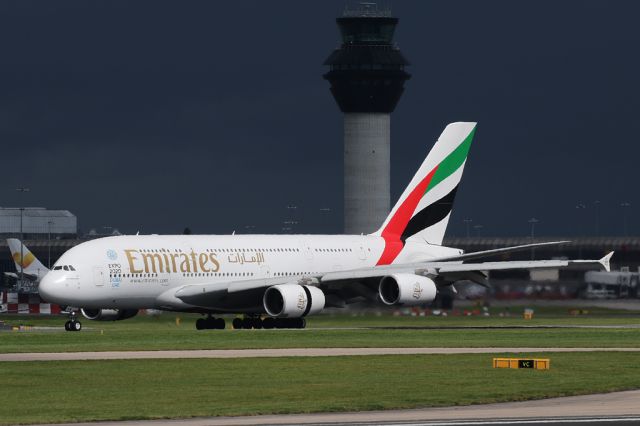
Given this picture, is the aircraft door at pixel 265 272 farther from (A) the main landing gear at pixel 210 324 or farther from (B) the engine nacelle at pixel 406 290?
(B) the engine nacelle at pixel 406 290

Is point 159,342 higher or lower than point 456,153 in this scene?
lower

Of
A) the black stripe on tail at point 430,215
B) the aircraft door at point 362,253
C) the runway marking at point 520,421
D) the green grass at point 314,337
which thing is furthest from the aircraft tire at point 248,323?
the runway marking at point 520,421

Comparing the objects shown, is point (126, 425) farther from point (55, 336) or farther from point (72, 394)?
point (55, 336)

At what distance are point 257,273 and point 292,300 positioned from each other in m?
4.91

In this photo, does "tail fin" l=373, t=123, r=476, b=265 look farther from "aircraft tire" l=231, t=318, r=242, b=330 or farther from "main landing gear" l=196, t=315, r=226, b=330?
"main landing gear" l=196, t=315, r=226, b=330

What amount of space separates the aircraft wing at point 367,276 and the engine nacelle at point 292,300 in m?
0.67

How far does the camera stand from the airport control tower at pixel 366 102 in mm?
187250

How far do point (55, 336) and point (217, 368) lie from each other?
21305 mm

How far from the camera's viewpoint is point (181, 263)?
72.4 metres

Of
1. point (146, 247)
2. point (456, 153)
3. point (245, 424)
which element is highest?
point (456, 153)

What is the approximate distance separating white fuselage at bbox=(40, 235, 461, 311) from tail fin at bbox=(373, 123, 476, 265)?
1.49 metres

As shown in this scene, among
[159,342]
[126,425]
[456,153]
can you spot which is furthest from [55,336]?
[126,425]

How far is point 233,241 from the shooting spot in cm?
7538

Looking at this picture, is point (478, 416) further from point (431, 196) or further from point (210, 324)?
point (431, 196)
